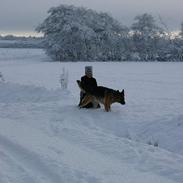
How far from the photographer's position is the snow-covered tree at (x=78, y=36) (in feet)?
205

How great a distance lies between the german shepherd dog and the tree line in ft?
156

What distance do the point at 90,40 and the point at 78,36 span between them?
2.30 meters

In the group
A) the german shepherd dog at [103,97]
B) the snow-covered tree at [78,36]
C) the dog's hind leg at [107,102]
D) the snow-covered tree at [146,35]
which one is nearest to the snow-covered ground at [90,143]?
the dog's hind leg at [107,102]

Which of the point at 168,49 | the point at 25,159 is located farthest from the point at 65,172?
the point at 168,49

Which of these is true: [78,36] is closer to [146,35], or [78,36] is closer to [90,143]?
[146,35]

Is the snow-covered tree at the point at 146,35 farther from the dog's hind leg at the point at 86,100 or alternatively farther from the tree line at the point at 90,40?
the dog's hind leg at the point at 86,100

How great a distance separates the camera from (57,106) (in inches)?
587

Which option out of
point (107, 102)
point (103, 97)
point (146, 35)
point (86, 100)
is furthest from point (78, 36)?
point (107, 102)

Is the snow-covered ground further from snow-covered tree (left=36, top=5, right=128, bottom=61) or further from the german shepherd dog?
snow-covered tree (left=36, top=5, right=128, bottom=61)

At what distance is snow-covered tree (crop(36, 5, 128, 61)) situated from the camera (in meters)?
62.6

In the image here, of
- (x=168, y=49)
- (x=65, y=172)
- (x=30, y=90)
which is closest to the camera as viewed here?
(x=65, y=172)

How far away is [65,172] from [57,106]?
311 inches

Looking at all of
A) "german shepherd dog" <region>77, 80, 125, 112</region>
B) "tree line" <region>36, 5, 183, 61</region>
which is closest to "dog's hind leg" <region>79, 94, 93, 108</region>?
"german shepherd dog" <region>77, 80, 125, 112</region>

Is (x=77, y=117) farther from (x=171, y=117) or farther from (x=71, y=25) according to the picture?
(x=71, y=25)
